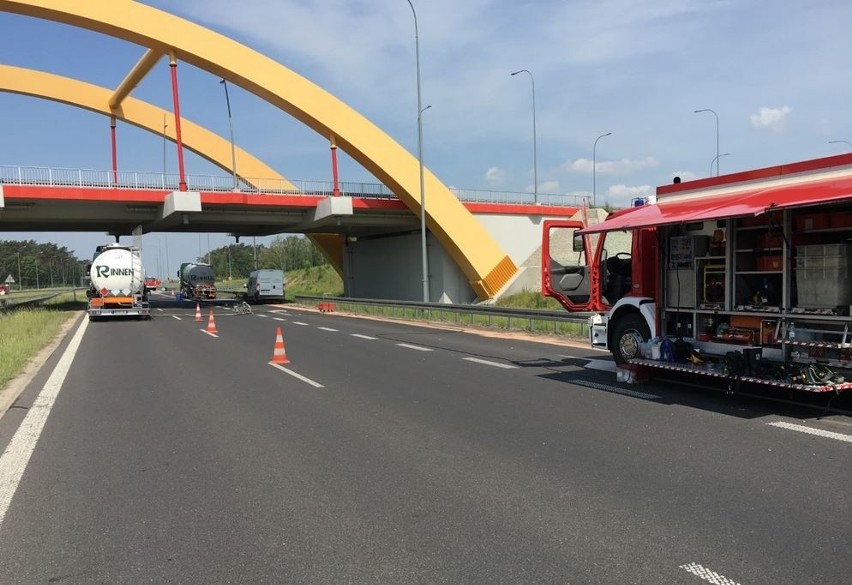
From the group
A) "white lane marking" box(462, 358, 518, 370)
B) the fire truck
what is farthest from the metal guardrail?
the fire truck

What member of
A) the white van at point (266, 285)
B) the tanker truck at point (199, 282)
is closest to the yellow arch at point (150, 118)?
the white van at point (266, 285)

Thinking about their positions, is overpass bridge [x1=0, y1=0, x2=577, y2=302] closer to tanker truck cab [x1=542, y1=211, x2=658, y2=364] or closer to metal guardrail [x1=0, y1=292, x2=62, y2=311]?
metal guardrail [x1=0, y1=292, x2=62, y2=311]

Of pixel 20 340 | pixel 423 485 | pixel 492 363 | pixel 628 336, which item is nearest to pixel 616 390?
pixel 628 336

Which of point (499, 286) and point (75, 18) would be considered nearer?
point (75, 18)

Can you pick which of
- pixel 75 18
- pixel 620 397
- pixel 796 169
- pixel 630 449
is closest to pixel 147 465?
pixel 630 449

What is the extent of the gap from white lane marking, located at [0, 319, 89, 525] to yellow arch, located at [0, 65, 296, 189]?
36.1 metres

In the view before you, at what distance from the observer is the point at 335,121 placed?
119 feet

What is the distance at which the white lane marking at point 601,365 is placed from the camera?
10945mm

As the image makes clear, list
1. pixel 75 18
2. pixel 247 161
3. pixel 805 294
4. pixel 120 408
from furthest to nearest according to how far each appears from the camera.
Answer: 1. pixel 247 161
2. pixel 75 18
3. pixel 120 408
4. pixel 805 294

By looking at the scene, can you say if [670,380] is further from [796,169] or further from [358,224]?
[358,224]

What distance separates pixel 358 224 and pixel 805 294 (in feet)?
108

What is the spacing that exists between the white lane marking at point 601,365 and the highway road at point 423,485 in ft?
5.03

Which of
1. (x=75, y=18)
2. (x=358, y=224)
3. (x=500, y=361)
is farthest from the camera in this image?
(x=358, y=224)

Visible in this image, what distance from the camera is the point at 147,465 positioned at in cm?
580
